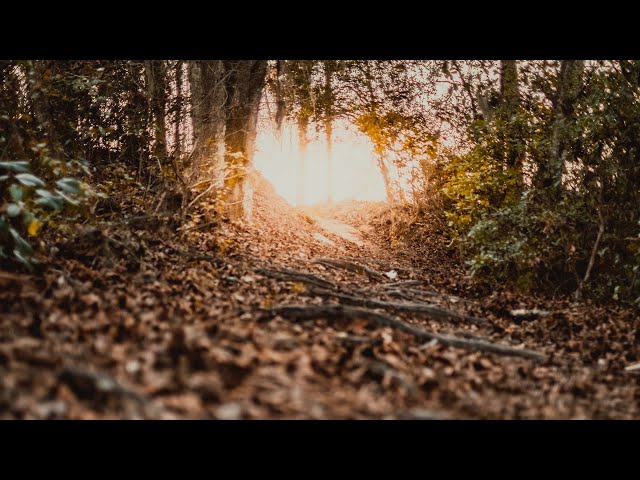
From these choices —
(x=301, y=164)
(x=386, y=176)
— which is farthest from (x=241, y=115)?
(x=301, y=164)

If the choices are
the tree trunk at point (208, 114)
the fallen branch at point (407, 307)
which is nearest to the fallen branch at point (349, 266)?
the tree trunk at point (208, 114)

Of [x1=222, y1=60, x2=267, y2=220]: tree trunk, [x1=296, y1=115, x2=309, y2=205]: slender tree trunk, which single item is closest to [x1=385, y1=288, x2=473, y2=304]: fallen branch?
[x1=222, y1=60, x2=267, y2=220]: tree trunk

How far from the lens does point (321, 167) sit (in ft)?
68.3

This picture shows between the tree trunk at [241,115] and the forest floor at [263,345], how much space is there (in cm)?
274

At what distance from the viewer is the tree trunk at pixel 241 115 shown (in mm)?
9148

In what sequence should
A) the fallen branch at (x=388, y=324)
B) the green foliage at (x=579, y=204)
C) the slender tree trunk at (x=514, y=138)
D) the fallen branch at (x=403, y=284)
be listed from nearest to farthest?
the fallen branch at (x=388, y=324) → the green foliage at (x=579, y=204) → the fallen branch at (x=403, y=284) → the slender tree trunk at (x=514, y=138)

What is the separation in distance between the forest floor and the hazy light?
9676 millimetres

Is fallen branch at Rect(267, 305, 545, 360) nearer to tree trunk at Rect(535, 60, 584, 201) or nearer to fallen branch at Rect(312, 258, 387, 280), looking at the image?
fallen branch at Rect(312, 258, 387, 280)

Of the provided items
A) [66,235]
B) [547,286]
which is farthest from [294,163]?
[66,235]

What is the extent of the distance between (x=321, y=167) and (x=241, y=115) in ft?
38.0

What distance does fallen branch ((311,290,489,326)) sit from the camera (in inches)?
196

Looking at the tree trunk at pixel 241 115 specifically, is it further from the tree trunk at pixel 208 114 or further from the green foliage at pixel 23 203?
the green foliage at pixel 23 203

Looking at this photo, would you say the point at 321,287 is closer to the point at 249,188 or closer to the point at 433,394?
the point at 433,394

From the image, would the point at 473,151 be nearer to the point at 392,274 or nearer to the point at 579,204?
the point at 579,204
